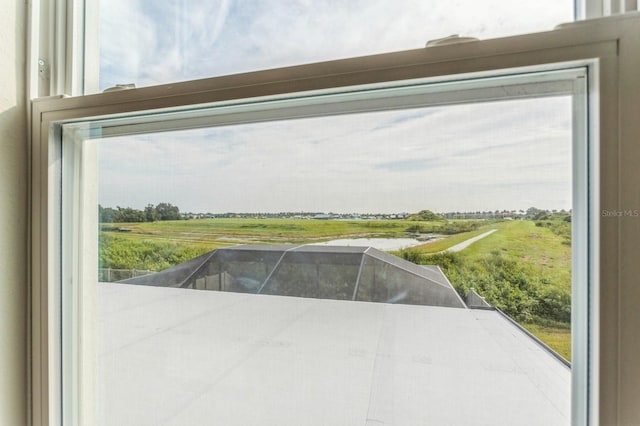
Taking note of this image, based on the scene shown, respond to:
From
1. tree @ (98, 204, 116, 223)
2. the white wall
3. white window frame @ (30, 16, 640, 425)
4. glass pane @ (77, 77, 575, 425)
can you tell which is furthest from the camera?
tree @ (98, 204, 116, 223)

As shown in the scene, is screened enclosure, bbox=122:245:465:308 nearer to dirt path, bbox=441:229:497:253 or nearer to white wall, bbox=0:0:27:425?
dirt path, bbox=441:229:497:253

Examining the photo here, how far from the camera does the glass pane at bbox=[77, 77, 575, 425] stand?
59 cm

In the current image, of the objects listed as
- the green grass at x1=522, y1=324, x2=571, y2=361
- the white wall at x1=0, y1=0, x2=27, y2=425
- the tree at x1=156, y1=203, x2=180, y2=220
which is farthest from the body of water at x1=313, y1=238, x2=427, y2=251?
the white wall at x1=0, y1=0, x2=27, y2=425

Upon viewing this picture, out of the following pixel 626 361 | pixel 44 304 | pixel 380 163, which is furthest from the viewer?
pixel 44 304

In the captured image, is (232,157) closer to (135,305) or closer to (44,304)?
(135,305)

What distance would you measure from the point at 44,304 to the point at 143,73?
0.63 m

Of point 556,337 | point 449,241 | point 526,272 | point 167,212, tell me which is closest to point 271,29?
point 167,212

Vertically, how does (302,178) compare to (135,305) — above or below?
above

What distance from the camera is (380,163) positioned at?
66cm

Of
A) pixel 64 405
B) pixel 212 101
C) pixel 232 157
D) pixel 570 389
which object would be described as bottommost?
pixel 64 405

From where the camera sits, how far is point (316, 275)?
703 mm

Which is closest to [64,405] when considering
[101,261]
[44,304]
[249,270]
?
[44,304]

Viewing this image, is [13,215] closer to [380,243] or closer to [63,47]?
[63,47]

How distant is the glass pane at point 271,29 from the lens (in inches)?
24.9
